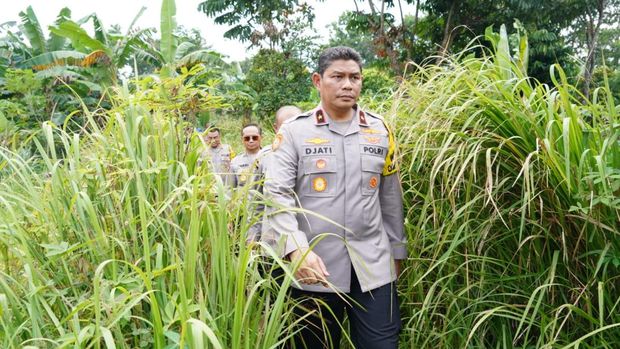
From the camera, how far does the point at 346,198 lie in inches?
96.7

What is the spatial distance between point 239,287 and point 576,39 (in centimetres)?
1960

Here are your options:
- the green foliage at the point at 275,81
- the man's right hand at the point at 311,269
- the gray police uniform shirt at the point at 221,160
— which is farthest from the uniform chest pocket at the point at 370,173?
the green foliage at the point at 275,81

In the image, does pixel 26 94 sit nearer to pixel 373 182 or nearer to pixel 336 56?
pixel 336 56

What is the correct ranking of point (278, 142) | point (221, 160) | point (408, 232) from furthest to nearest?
point (221, 160)
point (408, 232)
point (278, 142)

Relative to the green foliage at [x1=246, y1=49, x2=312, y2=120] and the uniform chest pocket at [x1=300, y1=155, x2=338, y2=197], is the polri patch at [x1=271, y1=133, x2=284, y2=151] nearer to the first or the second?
the uniform chest pocket at [x1=300, y1=155, x2=338, y2=197]

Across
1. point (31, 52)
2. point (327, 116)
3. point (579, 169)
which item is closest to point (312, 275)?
point (327, 116)

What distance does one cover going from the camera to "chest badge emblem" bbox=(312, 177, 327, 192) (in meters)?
2.48

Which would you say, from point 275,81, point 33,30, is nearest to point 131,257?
point 275,81

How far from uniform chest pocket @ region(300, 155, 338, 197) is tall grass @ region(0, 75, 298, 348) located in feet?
1.50

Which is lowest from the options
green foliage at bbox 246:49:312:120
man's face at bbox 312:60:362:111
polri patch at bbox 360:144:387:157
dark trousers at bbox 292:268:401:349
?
dark trousers at bbox 292:268:401:349

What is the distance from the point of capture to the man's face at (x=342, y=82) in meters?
2.46

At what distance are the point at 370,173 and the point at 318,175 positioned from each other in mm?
218

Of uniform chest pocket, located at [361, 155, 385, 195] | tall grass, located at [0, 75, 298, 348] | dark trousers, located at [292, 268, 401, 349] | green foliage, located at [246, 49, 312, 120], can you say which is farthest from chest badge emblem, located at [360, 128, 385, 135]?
green foliage, located at [246, 49, 312, 120]

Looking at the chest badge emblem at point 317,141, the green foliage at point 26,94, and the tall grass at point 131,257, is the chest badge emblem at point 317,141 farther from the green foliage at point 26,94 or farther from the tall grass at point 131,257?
the green foliage at point 26,94
